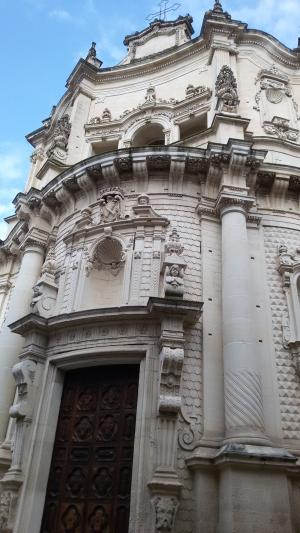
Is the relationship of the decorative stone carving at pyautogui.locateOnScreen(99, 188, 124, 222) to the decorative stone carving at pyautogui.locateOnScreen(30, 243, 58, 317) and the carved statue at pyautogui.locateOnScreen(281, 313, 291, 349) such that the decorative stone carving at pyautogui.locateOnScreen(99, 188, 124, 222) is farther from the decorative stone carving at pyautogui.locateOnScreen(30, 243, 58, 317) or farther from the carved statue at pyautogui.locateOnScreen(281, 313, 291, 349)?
the carved statue at pyautogui.locateOnScreen(281, 313, 291, 349)

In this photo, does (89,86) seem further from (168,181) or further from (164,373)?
(164,373)

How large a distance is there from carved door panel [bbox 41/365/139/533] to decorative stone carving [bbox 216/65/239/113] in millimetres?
8399

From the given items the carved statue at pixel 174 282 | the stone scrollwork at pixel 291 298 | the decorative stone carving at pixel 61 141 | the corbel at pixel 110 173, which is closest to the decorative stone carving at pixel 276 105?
the stone scrollwork at pixel 291 298

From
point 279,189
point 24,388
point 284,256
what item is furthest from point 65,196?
point 284,256

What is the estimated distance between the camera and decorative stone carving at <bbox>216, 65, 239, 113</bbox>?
13.7 meters

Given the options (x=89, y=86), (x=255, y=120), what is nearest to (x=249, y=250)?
(x=255, y=120)

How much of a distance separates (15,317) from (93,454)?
4.77 meters

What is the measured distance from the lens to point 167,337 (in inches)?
376

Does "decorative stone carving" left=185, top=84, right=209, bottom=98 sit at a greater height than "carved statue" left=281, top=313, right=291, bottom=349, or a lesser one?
greater

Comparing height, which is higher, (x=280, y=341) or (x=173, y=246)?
(x=173, y=246)

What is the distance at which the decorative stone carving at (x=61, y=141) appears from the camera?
16.5 m

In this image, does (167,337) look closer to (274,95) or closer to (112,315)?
(112,315)

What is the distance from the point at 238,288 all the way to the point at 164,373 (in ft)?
8.42

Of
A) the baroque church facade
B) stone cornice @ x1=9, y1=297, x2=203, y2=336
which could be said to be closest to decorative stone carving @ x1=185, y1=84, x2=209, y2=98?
the baroque church facade
